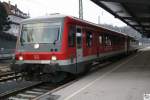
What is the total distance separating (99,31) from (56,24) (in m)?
5.57

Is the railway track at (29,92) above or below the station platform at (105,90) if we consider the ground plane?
below

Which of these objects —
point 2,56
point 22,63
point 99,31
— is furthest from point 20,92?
point 2,56

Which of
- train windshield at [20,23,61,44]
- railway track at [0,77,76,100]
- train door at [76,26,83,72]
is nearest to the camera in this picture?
railway track at [0,77,76,100]

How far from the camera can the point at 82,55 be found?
588 inches

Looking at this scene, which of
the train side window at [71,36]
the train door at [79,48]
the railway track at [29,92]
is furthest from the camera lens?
the train door at [79,48]

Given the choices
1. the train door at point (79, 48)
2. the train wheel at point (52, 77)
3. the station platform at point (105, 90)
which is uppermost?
the train door at point (79, 48)

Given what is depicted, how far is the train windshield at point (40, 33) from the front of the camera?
43.4ft

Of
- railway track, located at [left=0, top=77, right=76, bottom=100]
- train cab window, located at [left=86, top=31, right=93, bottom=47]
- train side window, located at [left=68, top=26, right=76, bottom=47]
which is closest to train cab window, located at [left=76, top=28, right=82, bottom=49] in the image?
train side window, located at [left=68, top=26, right=76, bottom=47]

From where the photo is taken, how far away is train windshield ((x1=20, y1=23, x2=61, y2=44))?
13.2 m

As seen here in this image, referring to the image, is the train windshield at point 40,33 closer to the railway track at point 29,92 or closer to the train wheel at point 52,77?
the train wheel at point 52,77

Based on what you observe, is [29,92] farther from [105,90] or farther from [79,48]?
[79,48]

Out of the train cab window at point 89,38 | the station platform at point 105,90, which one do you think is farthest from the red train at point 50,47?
the train cab window at point 89,38

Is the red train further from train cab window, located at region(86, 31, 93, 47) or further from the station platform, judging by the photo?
train cab window, located at region(86, 31, 93, 47)

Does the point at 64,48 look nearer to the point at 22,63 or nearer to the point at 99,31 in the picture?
the point at 22,63
